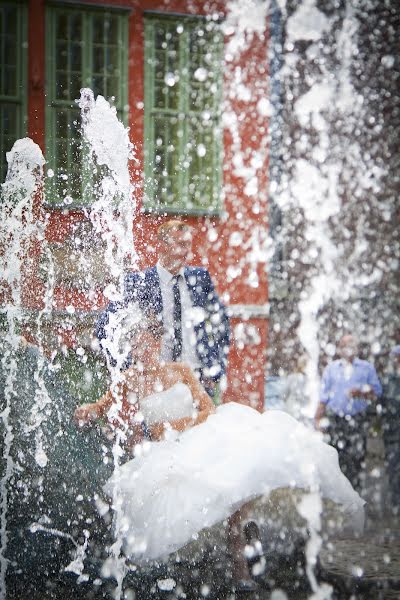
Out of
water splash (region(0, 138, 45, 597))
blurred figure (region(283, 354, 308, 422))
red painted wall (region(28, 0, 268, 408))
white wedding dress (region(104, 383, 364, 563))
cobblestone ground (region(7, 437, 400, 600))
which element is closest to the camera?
white wedding dress (region(104, 383, 364, 563))

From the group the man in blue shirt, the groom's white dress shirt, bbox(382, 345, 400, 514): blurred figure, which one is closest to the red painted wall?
the man in blue shirt

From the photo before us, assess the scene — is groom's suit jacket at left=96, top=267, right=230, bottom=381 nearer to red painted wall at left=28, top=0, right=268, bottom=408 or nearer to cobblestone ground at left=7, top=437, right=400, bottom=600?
cobblestone ground at left=7, top=437, right=400, bottom=600

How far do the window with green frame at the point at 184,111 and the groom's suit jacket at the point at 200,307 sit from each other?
8.52 ft

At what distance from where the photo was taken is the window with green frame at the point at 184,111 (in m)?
8.99

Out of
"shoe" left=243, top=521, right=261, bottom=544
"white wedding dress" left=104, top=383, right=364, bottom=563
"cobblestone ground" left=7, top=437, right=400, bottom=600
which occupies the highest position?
"white wedding dress" left=104, top=383, right=364, bottom=563

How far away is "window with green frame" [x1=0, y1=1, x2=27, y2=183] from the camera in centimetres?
853

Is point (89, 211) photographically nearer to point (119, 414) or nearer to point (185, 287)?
point (185, 287)

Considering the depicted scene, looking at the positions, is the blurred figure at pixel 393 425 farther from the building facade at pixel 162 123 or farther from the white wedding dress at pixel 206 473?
the white wedding dress at pixel 206 473

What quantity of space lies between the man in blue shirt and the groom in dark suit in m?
1.52

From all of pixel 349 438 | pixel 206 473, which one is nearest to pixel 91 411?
pixel 206 473

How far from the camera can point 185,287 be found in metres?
6.02

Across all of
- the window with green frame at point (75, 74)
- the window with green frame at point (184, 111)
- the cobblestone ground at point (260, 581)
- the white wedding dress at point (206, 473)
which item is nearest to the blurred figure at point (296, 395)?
the window with green frame at point (184, 111)

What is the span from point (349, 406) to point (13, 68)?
188 inches

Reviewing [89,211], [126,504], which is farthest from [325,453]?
[89,211]
